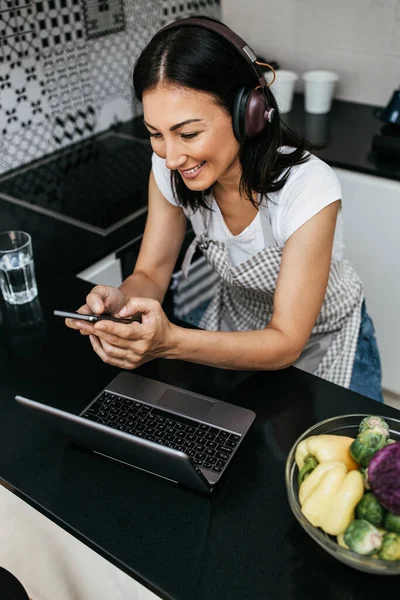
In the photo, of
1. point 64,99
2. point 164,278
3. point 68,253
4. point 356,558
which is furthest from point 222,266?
point 64,99

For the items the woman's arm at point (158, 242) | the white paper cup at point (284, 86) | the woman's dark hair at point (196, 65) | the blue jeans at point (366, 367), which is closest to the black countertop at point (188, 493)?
the woman's arm at point (158, 242)

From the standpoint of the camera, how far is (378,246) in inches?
81.4

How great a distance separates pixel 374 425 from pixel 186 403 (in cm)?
35

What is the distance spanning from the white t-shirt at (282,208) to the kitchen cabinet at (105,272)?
0.93 ft

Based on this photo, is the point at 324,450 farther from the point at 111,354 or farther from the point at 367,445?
the point at 111,354

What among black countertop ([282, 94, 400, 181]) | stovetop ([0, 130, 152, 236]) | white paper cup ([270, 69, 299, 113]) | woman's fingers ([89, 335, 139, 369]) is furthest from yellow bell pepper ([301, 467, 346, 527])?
white paper cup ([270, 69, 299, 113])

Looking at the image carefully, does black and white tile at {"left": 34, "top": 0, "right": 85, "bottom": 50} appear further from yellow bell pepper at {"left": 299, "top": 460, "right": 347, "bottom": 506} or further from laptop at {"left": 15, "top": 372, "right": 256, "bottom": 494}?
yellow bell pepper at {"left": 299, "top": 460, "right": 347, "bottom": 506}

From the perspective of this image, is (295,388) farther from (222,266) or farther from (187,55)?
(187,55)

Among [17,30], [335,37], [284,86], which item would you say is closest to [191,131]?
[17,30]

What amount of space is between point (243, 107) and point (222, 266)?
1.38 feet

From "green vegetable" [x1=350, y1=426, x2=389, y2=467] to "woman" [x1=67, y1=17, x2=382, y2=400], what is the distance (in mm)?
345

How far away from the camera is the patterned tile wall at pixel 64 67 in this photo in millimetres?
1936

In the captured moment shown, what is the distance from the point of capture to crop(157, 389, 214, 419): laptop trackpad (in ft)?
3.44

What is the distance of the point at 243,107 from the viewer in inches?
44.8
